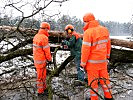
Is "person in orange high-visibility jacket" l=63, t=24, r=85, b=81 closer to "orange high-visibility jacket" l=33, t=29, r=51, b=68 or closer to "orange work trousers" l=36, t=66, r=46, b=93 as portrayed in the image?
"orange high-visibility jacket" l=33, t=29, r=51, b=68

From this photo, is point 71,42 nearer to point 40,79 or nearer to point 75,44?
point 75,44

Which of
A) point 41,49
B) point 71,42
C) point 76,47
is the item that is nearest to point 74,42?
point 71,42

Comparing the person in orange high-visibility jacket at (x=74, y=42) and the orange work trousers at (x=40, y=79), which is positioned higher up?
the person in orange high-visibility jacket at (x=74, y=42)

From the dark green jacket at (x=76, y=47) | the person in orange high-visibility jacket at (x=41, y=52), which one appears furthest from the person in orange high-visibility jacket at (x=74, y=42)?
the person in orange high-visibility jacket at (x=41, y=52)

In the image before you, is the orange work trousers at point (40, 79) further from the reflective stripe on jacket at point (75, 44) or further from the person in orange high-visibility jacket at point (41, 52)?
the reflective stripe on jacket at point (75, 44)

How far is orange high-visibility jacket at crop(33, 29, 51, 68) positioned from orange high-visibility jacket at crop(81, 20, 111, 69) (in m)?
1.47

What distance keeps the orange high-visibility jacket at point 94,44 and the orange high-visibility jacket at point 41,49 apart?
57.9 inches

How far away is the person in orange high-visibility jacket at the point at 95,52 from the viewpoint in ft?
16.1

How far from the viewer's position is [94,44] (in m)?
4.93

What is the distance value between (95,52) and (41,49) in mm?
1793

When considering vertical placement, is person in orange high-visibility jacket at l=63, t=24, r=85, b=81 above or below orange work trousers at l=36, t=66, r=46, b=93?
above

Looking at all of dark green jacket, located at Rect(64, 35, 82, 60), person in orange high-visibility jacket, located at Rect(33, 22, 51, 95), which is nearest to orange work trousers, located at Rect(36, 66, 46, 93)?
person in orange high-visibility jacket, located at Rect(33, 22, 51, 95)

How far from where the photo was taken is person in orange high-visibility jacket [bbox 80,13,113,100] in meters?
4.90

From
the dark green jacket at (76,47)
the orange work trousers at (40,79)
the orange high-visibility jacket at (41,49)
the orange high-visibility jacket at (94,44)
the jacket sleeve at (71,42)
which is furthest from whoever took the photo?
the dark green jacket at (76,47)
